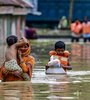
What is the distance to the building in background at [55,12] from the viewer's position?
6100cm

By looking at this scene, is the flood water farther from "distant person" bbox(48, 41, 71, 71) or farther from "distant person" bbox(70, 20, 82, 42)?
"distant person" bbox(70, 20, 82, 42)

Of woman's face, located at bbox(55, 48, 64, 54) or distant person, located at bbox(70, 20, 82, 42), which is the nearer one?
woman's face, located at bbox(55, 48, 64, 54)

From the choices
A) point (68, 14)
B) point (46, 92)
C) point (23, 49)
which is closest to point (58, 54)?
point (23, 49)

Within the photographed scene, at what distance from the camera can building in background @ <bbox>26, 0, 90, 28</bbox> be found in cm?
6100

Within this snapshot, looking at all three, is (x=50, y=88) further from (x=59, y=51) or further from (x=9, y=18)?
(x=9, y=18)

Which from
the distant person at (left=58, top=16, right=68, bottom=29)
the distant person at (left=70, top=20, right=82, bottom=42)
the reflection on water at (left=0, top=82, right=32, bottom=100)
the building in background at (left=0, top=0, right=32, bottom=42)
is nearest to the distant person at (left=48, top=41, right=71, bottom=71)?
the reflection on water at (left=0, top=82, right=32, bottom=100)

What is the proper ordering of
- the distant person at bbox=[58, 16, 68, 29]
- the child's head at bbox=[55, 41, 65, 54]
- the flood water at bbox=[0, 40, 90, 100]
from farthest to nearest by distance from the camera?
the distant person at bbox=[58, 16, 68, 29], the child's head at bbox=[55, 41, 65, 54], the flood water at bbox=[0, 40, 90, 100]

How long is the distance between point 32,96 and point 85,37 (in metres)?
36.0

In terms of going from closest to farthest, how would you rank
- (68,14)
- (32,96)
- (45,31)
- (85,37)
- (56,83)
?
(32,96) → (56,83) → (85,37) → (45,31) → (68,14)

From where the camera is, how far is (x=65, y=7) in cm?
6150

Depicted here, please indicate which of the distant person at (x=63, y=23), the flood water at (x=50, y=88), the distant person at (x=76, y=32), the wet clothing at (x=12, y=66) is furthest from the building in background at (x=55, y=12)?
the wet clothing at (x=12, y=66)

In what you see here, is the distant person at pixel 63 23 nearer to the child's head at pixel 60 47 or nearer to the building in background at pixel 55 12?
the building in background at pixel 55 12

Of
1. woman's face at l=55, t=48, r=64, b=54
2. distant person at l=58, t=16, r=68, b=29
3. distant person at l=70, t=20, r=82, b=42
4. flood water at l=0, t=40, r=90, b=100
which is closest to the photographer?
flood water at l=0, t=40, r=90, b=100

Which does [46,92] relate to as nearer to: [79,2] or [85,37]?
[85,37]
